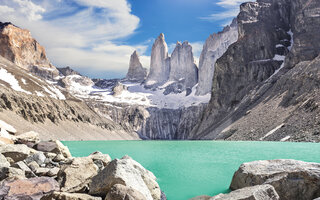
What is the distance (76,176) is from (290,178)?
7.62m

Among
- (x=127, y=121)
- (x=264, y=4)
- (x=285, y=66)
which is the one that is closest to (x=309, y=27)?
(x=285, y=66)

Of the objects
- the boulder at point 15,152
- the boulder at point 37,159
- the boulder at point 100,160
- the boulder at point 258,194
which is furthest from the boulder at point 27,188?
the boulder at point 258,194

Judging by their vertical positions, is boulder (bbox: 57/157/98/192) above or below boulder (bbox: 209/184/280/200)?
below

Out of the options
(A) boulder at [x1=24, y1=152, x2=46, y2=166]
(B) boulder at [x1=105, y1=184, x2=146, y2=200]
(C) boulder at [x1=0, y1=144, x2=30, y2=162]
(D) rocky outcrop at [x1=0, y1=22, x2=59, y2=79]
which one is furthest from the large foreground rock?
(D) rocky outcrop at [x1=0, y1=22, x2=59, y2=79]

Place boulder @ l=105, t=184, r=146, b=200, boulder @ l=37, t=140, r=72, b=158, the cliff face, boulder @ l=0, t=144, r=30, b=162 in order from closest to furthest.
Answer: boulder @ l=105, t=184, r=146, b=200 → boulder @ l=0, t=144, r=30, b=162 → boulder @ l=37, t=140, r=72, b=158 → the cliff face

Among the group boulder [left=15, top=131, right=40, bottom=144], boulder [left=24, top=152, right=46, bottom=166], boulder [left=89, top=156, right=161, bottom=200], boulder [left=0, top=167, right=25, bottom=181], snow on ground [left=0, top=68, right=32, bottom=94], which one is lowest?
boulder [left=15, top=131, right=40, bottom=144]

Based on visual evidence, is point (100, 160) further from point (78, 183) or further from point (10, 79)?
point (10, 79)

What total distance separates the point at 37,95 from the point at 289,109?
7874cm

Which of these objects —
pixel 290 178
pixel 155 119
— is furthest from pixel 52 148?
pixel 155 119

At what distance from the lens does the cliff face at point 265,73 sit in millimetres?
54375

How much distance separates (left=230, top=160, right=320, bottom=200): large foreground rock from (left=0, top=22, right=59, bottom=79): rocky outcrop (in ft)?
635

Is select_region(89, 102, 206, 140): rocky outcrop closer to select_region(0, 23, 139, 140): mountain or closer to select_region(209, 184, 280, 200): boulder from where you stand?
select_region(0, 23, 139, 140): mountain

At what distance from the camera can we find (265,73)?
86.6 m

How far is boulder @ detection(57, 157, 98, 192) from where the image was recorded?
353 inches
